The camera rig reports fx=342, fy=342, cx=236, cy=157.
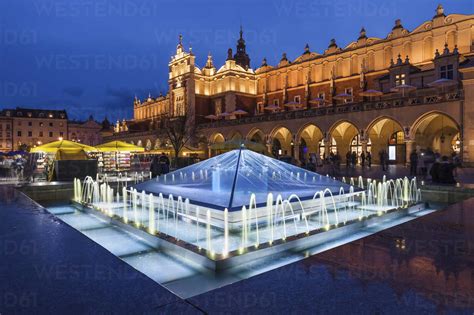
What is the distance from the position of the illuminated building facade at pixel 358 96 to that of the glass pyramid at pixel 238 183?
1175cm

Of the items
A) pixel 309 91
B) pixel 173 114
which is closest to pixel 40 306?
pixel 309 91

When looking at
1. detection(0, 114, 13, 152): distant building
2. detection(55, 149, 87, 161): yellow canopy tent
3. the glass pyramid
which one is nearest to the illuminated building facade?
detection(55, 149, 87, 161): yellow canopy tent

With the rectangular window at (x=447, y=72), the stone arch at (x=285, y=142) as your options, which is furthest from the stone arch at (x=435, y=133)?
the stone arch at (x=285, y=142)

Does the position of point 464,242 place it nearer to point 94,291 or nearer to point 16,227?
point 94,291

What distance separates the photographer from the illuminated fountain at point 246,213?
17.8ft

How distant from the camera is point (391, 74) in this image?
3244 centimetres

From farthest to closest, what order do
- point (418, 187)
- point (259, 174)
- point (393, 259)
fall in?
1. point (259, 174)
2. point (418, 187)
3. point (393, 259)

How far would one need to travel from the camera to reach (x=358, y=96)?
38.8 meters

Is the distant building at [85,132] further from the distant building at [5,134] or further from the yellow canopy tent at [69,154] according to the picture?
the yellow canopy tent at [69,154]

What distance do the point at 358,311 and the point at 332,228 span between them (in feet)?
11.2

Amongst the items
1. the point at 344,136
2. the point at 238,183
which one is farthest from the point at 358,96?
the point at 238,183

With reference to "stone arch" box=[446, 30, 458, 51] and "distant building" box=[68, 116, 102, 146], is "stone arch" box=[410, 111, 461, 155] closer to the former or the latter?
"stone arch" box=[446, 30, 458, 51]

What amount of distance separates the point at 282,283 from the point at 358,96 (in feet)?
126

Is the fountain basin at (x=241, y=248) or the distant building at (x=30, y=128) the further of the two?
the distant building at (x=30, y=128)
